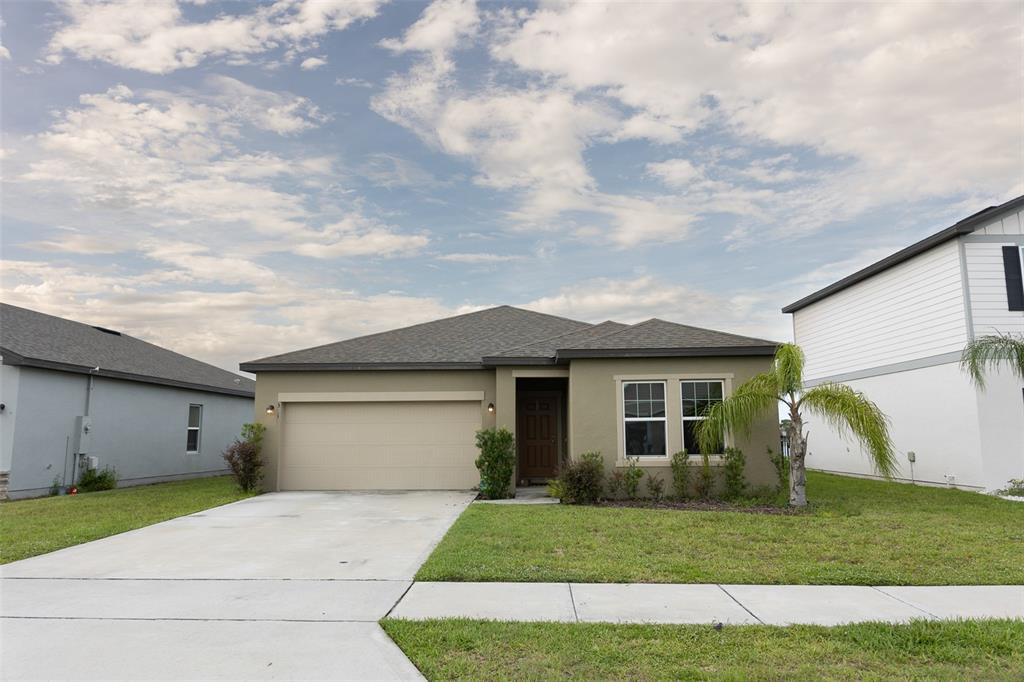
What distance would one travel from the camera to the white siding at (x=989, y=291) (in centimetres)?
1335

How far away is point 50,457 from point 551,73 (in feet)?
47.0

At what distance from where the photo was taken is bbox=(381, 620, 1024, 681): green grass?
12.6 feet

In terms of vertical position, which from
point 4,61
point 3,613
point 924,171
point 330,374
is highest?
point 4,61

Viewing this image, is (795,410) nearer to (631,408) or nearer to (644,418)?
(644,418)

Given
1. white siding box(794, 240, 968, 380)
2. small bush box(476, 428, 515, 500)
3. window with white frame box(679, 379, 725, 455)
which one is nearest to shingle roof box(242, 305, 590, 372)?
small bush box(476, 428, 515, 500)

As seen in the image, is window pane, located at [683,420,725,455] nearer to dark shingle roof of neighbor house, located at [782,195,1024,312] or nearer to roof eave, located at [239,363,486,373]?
roof eave, located at [239,363,486,373]

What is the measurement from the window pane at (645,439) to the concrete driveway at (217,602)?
4444mm

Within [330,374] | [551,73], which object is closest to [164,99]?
[330,374]

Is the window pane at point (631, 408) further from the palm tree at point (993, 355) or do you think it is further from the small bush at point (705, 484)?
the palm tree at point (993, 355)

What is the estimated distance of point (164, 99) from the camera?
490 inches

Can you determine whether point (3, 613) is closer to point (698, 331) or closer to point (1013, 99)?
point (698, 331)

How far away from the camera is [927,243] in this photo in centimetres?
1428

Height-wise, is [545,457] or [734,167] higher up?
[734,167]

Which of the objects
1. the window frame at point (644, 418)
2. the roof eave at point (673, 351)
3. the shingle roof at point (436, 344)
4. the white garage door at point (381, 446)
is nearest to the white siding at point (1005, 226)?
the roof eave at point (673, 351)
